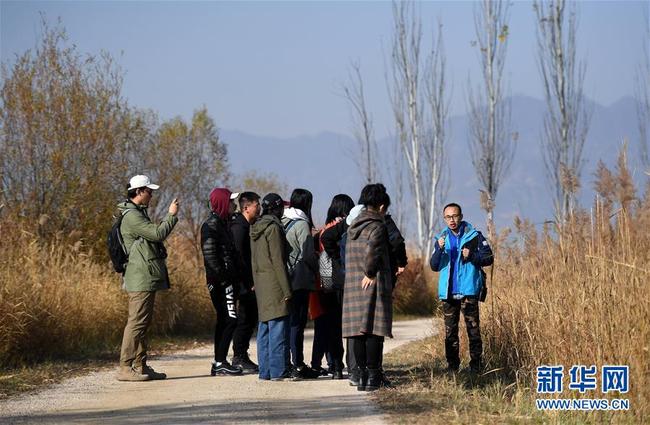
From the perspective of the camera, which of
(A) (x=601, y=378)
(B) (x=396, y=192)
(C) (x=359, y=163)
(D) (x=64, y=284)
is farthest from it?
(B) (x=396, y=192)

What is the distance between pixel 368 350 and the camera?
11.5 meters

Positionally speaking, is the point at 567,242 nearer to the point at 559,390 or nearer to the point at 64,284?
the point at 559,390

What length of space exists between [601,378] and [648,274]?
1070 millimetres

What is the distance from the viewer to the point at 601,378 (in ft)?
32.4

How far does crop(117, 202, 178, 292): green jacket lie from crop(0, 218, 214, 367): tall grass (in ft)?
6.84

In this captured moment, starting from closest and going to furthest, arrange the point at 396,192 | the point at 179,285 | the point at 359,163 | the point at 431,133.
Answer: the point at 179,285, the point at 359,163, the point at 431,133, the point at 396,192

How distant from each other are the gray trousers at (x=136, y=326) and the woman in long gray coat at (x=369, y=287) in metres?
2.48

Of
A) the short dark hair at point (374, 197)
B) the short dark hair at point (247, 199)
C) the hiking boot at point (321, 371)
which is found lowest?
the hiking boot at point (321, 371)

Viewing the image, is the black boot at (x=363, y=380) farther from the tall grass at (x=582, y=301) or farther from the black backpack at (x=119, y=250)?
the black backpack at (x=119, y=250)

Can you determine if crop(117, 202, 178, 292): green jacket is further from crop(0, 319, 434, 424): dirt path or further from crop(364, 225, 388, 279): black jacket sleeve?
crop(364, 225, 388, 279): black jacket sleeve

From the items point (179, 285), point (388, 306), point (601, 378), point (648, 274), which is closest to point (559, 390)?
point (601, 378)

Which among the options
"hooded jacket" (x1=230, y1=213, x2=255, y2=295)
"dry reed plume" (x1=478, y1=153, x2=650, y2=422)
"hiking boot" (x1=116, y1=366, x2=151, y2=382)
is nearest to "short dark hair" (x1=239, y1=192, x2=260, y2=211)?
"hooded jacket" (x1=230, y1=213, x2=255, y2=295)

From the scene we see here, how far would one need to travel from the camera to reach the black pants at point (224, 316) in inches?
523

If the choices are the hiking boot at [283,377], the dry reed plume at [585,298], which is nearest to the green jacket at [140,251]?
the hiking boot at [283,377]
